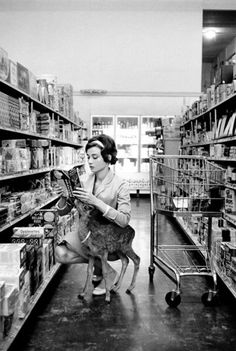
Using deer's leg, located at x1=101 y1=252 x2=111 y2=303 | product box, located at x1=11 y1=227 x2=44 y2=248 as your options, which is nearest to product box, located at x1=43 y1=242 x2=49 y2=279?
product box, located at x1=11 y1=227 x2=44 y2=248

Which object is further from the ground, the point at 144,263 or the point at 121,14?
the point at 121,14

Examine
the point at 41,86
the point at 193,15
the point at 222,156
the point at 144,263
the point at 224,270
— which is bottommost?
the point at 144,263

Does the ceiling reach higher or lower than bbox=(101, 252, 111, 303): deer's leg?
higher

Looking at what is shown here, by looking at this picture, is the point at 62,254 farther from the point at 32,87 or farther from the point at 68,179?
the point at 32,87

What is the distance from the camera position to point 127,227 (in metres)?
2.96

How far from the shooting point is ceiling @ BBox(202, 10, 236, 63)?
10625mm

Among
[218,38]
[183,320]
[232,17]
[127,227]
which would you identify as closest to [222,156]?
[127,227]

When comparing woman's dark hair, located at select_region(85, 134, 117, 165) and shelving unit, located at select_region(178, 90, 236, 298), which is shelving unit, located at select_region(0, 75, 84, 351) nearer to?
woman's dark hair, located at select_region(85, 134, 117, 165)

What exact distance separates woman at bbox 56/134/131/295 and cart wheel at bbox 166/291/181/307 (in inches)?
18.8

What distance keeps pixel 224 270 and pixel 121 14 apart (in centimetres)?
928

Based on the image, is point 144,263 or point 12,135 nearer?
point 12,135

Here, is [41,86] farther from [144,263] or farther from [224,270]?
[224,270]

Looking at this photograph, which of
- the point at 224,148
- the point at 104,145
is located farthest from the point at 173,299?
the point at 224,148

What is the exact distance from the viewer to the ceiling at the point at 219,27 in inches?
418
